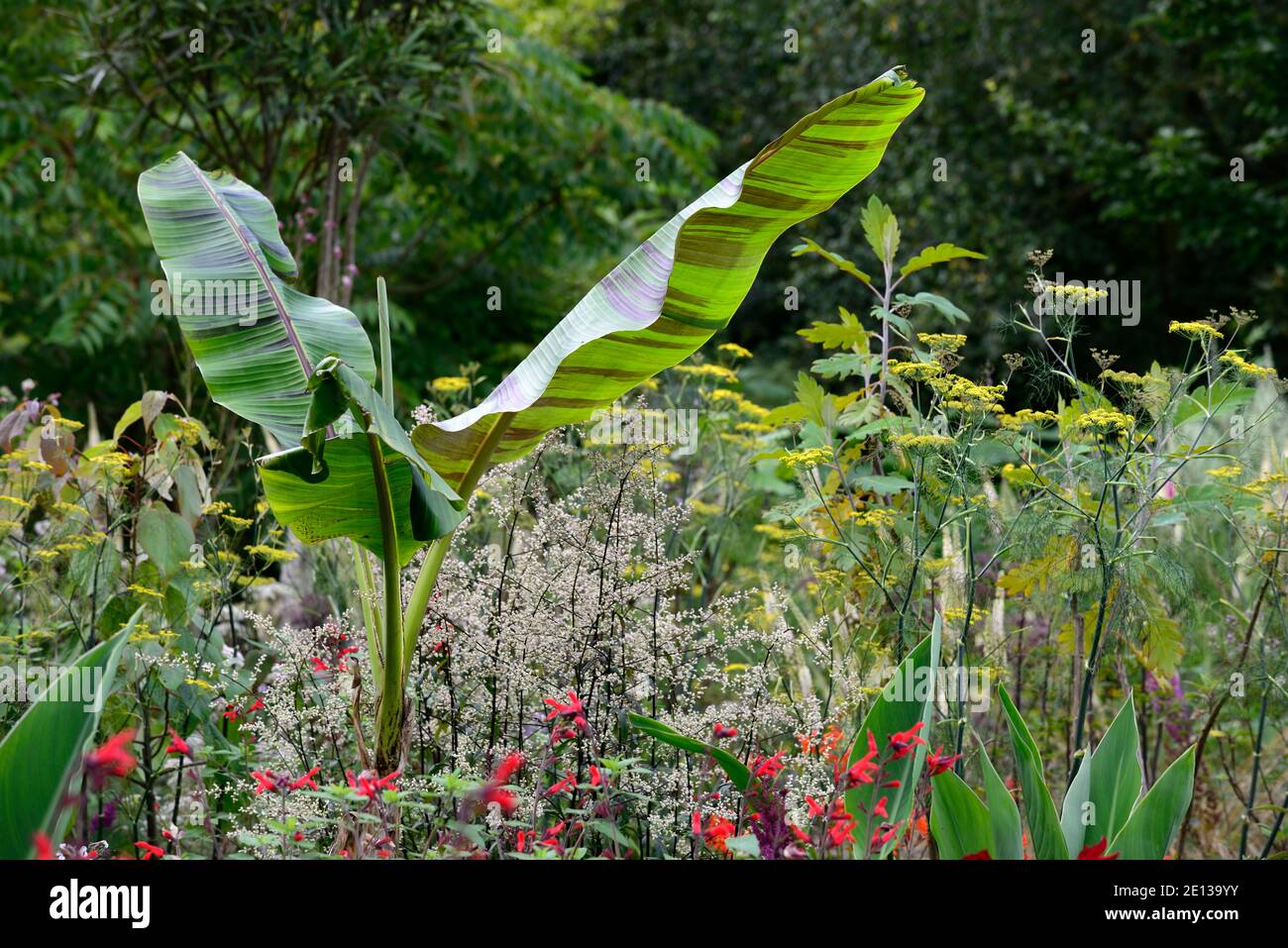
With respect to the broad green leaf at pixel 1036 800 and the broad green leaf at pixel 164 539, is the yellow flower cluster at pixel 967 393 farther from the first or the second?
the broad green leaf at pixel 164 539

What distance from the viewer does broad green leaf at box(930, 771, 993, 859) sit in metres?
2.26

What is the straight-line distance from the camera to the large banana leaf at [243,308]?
2979mm

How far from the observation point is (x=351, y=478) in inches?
103

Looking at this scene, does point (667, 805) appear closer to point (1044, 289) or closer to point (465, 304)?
point (1044, 289)

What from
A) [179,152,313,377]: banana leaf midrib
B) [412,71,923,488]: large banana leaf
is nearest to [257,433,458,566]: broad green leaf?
[412,71,923,488]: large banana leaf

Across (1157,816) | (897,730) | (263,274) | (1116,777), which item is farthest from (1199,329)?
(263,274)

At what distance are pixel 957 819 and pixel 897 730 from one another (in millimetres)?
207

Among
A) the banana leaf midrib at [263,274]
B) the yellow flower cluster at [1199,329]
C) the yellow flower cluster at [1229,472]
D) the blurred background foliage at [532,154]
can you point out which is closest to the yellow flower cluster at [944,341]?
the yellow flower cluster at [1199,329]

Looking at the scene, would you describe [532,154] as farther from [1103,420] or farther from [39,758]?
[39,758]

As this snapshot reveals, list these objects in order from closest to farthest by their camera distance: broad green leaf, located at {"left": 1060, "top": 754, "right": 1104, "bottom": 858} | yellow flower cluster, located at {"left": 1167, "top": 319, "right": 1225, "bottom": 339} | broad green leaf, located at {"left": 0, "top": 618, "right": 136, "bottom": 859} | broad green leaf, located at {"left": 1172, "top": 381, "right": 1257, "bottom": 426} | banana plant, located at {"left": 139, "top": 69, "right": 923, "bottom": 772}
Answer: broad green leaf, located at {"left": 0, "top": 618, "right": 136, "bottom": 859}, broad green leaf, located at {"left": 1060, "top": 754, "right": 1104, "bottom": 858}, banana plant, located at {"left": 139, "top": 69, "right": 923, "bottom": 772}, yellow flower cluster, located at {"left": 1167, "top": 319, "right": 1225, "bottom": 339}, broad green leaf, located at {"left": 1172, "top": 381, "right": 1257, "bottom": 426}

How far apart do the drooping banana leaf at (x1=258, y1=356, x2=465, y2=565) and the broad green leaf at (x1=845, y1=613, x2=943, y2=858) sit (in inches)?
38.5

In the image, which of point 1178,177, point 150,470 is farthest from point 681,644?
point 1178,177

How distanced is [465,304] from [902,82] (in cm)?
820

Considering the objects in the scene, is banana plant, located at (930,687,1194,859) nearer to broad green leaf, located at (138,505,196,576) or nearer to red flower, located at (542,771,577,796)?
red flower, located at (542,771,577,796)
